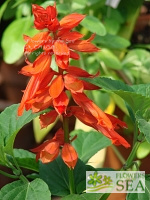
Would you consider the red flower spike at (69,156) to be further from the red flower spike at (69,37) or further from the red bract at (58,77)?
the red flower spike at (69,37)

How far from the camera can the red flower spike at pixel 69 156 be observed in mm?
474

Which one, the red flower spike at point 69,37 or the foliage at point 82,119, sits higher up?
the red flower spike at point 69,37

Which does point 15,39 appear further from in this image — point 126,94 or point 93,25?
point 126,94

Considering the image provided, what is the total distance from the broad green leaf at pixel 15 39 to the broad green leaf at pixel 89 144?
40 centimetres

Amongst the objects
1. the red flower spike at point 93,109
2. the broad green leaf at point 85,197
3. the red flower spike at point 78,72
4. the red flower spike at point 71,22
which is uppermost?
the red flower spike at point 71,22

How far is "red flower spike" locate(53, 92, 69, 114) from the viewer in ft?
1.44

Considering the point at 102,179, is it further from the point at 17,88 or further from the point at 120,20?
the point at 17,88

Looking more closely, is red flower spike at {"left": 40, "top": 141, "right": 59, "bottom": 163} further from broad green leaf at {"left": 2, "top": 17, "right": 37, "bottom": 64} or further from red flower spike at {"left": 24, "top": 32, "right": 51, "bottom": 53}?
broad green leaf at {"left": 2, "top": 17, "right": 37, "bottom": 64}

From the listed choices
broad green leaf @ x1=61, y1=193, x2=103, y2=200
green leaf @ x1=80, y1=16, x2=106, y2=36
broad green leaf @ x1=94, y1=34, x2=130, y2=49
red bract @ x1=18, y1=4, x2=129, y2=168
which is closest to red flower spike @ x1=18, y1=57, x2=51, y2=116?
red bract @ x1=18, y1=4, x2=129, y2=168

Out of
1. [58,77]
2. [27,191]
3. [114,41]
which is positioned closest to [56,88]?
[58,77]

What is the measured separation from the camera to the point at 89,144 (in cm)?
63

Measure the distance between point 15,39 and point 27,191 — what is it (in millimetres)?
580

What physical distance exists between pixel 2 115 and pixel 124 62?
1.84 feet

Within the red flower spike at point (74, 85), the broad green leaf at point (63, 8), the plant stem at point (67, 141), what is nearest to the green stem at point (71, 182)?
the plant stem at point (67, 141)
